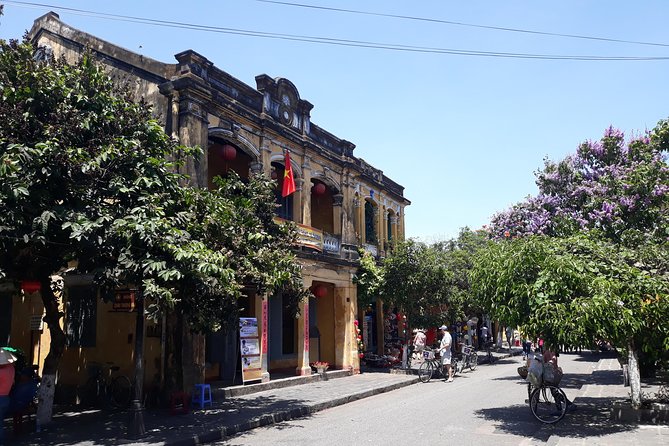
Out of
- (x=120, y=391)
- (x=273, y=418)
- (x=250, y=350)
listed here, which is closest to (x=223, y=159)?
(x=250, y=350)

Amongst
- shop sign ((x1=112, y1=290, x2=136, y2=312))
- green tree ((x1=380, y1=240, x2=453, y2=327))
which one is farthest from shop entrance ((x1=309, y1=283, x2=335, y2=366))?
Result: shop sign ((x1=112, y1=290, x2=136, y2=312))

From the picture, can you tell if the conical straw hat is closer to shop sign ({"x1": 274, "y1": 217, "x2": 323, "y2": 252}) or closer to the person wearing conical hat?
the person wearing conical hat

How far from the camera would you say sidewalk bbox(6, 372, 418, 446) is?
9461mm

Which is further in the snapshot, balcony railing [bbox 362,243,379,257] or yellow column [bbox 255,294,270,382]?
balcony railing [bbox 362,243,379,257]

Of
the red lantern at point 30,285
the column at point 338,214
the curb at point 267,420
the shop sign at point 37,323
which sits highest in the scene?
the column at point 338,214

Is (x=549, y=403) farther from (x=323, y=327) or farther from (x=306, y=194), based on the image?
(x=323, y=327)

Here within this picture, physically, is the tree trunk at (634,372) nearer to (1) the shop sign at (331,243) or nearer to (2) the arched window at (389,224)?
(1) the shop sign at (331,243)

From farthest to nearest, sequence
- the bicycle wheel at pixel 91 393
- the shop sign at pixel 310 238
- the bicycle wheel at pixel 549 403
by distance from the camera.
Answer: the shop sign at pixel 310 238 < the bicycle wheel at pixel 91 393 < the bicycle wheel at pixel 549 403

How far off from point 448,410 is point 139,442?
21.4 feet

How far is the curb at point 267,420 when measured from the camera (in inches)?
372

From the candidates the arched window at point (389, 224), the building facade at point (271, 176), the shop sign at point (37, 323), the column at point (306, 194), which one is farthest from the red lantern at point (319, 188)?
the shop sign at point (37, 323)

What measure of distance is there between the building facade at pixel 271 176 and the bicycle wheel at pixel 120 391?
1.65 feet

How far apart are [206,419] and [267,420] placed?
123 cm

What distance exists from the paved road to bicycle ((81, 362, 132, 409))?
4.09 metres
